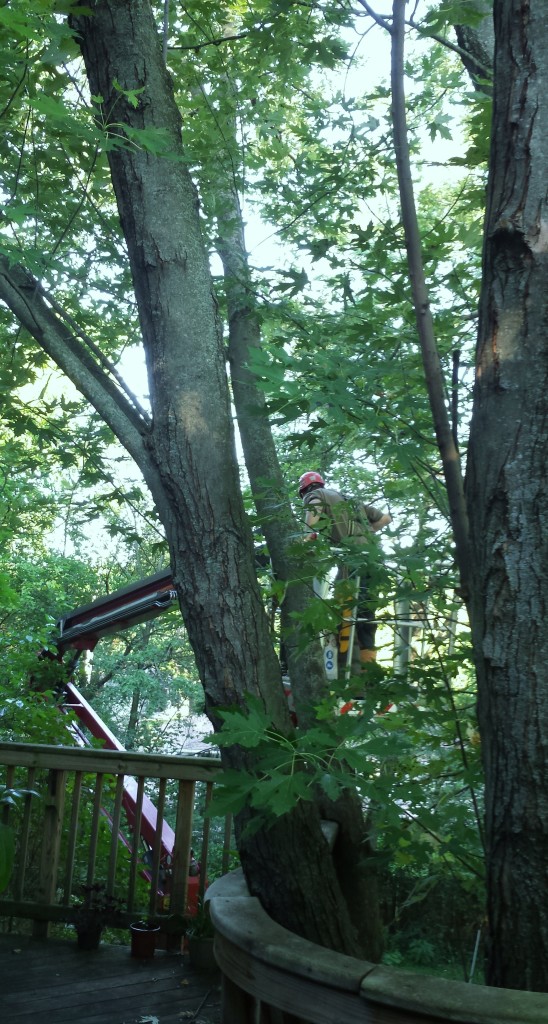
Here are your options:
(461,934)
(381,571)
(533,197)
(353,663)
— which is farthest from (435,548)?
(353,663)

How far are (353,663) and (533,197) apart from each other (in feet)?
12.3

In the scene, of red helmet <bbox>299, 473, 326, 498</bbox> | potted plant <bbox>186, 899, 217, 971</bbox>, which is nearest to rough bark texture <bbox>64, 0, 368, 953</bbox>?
red helmet <bbox>299, 473, 326, 498</bbox>

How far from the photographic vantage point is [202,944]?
176 inches

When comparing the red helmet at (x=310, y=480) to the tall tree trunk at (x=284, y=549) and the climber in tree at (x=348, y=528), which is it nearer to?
the tall tree trunk at (x=284, y=549)

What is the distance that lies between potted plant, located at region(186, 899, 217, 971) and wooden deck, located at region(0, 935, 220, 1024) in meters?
0.06

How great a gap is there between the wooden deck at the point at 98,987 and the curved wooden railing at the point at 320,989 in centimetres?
180

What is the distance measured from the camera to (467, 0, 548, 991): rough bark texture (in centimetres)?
180

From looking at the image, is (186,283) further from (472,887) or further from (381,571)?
(472,887)

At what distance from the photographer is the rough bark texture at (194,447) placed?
2471mm

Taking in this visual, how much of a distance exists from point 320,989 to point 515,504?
1.13 metres

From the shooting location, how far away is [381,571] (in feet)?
8.21

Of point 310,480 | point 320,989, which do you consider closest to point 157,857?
point 310,480

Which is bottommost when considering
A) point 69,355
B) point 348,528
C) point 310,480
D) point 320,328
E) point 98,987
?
point 98,987

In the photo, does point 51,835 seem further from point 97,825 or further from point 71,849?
point 97,825
